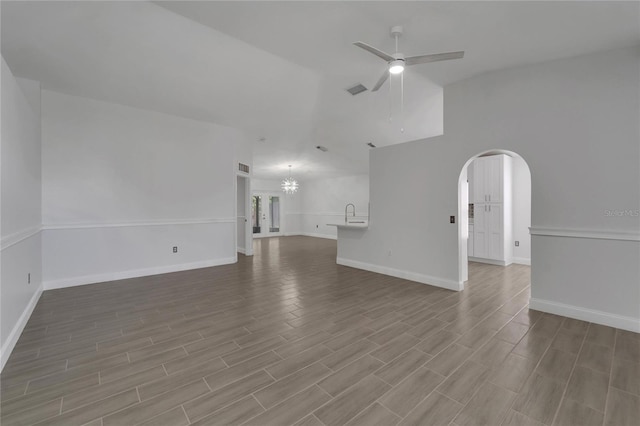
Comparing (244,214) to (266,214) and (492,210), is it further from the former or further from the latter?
(492,210)

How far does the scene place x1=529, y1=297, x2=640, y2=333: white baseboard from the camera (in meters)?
2.80

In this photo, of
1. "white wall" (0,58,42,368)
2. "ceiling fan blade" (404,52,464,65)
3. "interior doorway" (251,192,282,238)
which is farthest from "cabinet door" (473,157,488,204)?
"interior doorway" (251,192,282,238)

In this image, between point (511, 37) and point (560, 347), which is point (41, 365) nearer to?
point (560, 347)

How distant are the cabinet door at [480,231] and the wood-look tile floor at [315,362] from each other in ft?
7.30

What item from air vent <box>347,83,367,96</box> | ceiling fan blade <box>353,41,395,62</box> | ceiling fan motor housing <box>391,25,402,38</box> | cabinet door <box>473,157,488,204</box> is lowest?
cabinet door <box>473,157,488,204</box>

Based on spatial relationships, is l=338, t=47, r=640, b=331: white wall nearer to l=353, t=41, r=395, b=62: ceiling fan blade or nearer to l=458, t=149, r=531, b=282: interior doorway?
l=353, t=41, r=395, b=62: ceiling fan blade

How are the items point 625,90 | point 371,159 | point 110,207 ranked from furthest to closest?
point 371,159, point 110,207, point 625,90

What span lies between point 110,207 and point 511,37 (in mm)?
6007

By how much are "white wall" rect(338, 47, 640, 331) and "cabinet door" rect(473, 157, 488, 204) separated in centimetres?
232

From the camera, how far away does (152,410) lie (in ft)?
5.58

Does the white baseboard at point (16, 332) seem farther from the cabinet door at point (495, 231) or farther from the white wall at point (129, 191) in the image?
the cabinet door at point (495, 231)

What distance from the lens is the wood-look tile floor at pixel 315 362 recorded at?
1.69 metres

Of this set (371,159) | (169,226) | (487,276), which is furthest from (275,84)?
(487,276)

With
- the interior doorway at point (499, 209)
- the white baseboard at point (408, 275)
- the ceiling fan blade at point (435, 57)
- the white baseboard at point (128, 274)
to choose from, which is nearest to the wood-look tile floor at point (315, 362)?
the white baseboard at point (408, 275)
